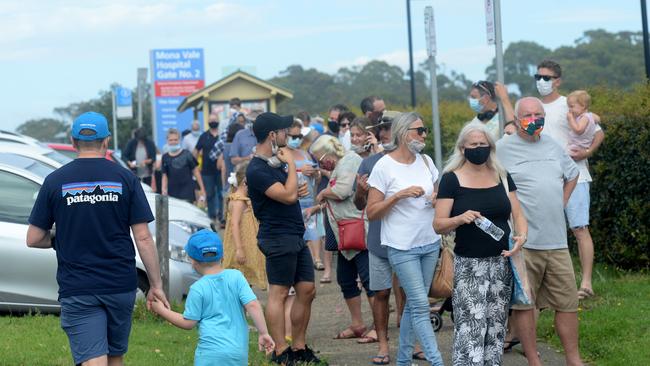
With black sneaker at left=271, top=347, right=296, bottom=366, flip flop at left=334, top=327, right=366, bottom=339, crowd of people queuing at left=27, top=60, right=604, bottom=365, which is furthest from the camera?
flip flop at left=334, top=327, right=366, bottom=339

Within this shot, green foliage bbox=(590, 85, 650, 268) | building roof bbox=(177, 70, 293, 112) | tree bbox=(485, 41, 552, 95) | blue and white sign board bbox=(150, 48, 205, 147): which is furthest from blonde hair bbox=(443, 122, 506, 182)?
tree bbox=(485, 41, 552, 95)

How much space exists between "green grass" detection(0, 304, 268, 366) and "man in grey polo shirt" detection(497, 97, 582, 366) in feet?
6.72

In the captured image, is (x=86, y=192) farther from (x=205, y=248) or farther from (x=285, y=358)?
(x=285, y=358)

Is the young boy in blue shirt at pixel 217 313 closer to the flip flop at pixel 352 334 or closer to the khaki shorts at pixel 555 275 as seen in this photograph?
the khaki shorts at pixel 555 275

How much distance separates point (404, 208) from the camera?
25.5ft

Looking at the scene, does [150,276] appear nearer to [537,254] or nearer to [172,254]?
[537,254]

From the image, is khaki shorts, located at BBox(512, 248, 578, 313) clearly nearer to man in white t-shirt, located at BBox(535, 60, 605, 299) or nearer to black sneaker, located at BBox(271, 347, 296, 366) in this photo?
black sneaker, located at BBox(271, 347, 296, 366)

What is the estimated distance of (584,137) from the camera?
1002 centimetres

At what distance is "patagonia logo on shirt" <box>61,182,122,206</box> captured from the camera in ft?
20.0

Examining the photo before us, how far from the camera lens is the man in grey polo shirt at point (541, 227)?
7.67m

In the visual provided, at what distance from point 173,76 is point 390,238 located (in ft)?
158

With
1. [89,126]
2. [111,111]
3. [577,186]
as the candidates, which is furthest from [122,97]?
[89,126]

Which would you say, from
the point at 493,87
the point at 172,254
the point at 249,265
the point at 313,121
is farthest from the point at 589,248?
the point at 313,121

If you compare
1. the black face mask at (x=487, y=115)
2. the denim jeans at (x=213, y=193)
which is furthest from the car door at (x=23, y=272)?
the denim jeans at (x=213, y=193)
